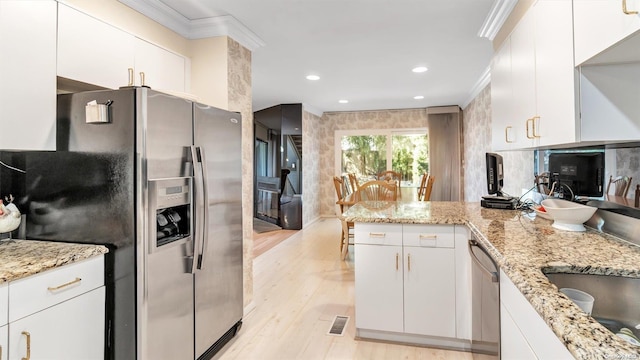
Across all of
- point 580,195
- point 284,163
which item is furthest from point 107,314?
point 284,163

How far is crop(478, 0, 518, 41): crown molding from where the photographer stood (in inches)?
86.7

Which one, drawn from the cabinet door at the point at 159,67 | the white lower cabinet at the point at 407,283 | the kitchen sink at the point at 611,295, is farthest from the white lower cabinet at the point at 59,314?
the kitchen sink at the point at 611,295

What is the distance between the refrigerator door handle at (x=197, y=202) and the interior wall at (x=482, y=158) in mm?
2425

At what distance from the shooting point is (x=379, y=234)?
87.7 inches

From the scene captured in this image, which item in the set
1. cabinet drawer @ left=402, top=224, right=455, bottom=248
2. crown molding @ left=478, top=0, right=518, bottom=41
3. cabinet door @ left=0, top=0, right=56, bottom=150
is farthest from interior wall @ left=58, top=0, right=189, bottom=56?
crown molding @ left=478, top=0, right=518, bottom=41

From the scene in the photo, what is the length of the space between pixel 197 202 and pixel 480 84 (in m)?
4.25

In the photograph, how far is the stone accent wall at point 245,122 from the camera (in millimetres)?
2648

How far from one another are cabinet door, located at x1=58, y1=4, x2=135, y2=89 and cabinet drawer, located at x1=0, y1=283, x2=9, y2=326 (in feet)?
3.59

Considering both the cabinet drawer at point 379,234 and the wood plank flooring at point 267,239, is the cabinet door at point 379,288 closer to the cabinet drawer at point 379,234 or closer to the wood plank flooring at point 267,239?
the cabinet drawer at point 379,234

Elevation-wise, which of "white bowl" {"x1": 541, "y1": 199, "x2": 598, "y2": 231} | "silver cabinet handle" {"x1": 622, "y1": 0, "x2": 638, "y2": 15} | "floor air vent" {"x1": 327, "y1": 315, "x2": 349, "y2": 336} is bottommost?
"floor air vent" {"x1": 327, "y1": 315, "x2": 349, "y2": 336}

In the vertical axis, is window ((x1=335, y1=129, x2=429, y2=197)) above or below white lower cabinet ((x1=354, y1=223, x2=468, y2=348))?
above

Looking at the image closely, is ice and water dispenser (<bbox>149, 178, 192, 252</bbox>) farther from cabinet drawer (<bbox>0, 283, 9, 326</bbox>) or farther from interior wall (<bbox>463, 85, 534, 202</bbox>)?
interior wall (<bbox>463, 85, 534, 202</bbox>)

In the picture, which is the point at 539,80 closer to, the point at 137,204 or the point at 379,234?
the point at 379,234

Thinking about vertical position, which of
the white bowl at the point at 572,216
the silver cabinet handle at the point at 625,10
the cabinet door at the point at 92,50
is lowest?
the white bowl at the point at 572,216
